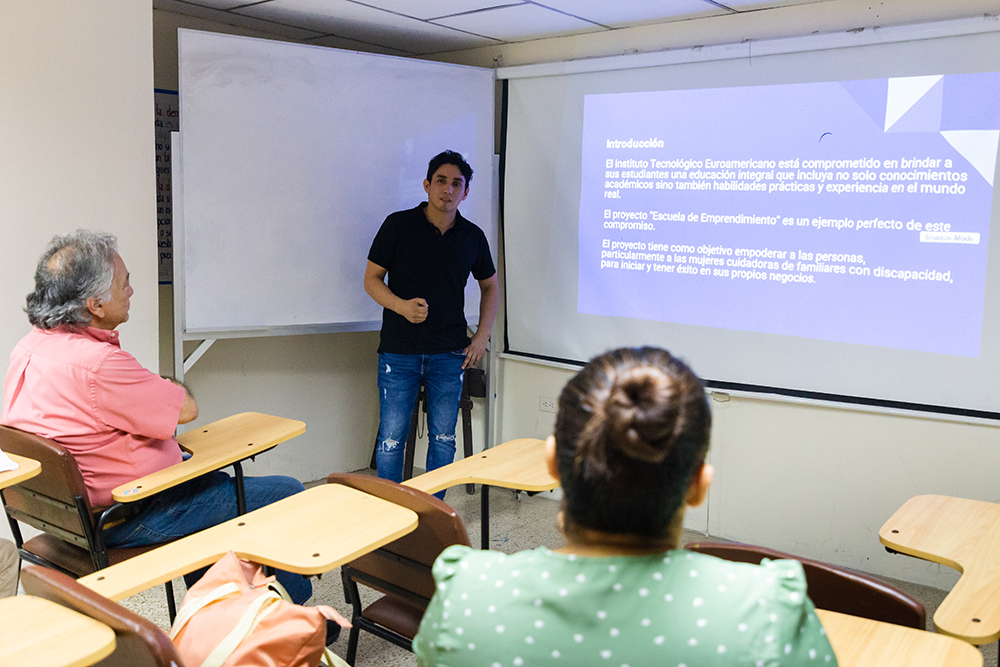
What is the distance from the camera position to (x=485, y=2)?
335 centimetres

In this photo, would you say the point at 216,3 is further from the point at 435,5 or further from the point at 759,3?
the point at 759,3

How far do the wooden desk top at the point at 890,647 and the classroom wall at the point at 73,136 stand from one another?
2.80 metres

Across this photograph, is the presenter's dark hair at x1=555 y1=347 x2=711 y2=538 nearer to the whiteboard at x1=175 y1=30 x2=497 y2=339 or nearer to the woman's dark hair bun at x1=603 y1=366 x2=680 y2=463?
the woman's dark hair bun at x1=603 y1=366 x2=680 y2=463

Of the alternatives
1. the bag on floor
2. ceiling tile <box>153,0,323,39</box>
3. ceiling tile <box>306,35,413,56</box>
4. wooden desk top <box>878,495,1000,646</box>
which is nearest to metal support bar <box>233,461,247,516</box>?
the bag on floor

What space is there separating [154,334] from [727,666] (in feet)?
9.66

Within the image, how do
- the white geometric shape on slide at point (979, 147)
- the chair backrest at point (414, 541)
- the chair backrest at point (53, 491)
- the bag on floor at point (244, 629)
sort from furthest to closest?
the white geometric shape on slide at point (979, 147)
the chair backrest at point (53, 491)
the chair backrest at point (414, 541)
the bag on floor at point (244, 629)

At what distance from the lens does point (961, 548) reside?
6.16ft

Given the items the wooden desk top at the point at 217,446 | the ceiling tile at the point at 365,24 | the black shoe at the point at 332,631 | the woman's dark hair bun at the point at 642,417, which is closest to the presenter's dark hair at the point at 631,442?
the woman's dark hair bun at the point at 642,417

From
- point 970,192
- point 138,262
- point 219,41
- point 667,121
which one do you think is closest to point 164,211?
point 138,262

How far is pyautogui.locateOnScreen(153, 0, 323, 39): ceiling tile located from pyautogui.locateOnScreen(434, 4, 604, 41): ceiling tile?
0.80 meters

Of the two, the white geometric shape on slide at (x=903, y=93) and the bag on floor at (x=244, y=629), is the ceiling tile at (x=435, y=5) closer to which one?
the white geometric shape on slide at (x=903, y=93)

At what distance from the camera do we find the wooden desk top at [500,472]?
225cm

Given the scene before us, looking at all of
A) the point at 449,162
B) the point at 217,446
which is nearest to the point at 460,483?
the point at 217,446

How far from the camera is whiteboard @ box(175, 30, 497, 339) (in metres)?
3.35
